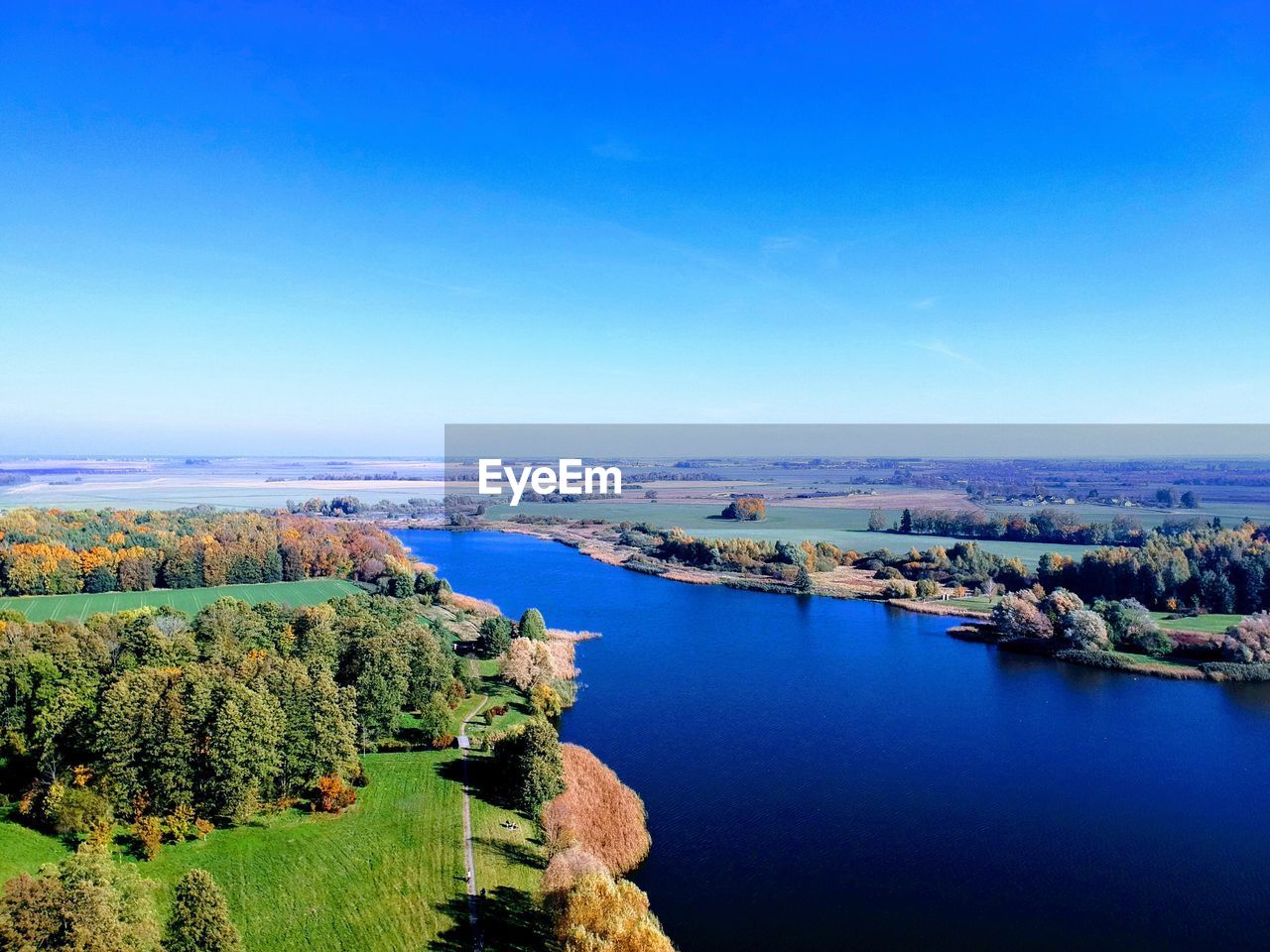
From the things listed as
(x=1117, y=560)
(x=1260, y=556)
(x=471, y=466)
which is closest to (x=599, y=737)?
(x=1117, y=560)

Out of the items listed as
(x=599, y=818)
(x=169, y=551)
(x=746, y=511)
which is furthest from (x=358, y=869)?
(x=746, y=511)

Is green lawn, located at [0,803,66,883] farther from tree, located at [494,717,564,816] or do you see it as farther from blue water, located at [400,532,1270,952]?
blue water, located at [400,532,1270,952]

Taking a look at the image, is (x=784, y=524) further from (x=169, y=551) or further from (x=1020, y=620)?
(x=169, y=551)

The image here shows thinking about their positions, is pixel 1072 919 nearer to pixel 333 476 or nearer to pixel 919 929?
pixel 919 929

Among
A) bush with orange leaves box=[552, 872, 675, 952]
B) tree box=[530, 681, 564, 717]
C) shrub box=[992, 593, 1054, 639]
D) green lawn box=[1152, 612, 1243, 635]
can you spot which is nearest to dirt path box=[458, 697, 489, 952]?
bush with orange leaves box=[552, 872, 675, 952]

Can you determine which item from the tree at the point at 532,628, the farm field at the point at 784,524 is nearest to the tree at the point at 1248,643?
the farm field at the point at 784,524

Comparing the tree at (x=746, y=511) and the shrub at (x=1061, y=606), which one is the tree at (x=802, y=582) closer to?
the shrub at (x=1061, y=606)
